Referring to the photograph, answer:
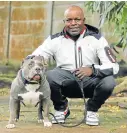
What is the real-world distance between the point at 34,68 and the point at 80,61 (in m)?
0.55

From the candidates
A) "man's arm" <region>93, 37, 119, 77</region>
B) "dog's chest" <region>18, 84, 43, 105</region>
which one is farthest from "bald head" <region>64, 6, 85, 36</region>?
"dog's chest" <region>18, 84, 43, 105</region>

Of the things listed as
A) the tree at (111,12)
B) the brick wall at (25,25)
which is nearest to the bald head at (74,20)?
the tree at (111,12)

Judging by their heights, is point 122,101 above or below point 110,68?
below

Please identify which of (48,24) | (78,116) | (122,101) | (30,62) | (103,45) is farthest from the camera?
(48,24)

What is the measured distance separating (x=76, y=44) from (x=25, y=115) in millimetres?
1132

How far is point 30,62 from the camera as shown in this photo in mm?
4094

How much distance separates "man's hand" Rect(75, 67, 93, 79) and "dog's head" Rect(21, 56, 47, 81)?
1.00ft

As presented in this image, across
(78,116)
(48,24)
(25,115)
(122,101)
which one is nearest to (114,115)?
(78,116)

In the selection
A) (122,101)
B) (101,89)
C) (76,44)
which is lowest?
(122,101)

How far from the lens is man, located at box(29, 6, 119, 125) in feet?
14.2

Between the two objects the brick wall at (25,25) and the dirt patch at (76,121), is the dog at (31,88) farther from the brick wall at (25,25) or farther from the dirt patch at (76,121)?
the brick wall at (25,25)

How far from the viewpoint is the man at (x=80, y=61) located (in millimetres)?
4336

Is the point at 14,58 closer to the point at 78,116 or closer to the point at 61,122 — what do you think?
the point at 78,116

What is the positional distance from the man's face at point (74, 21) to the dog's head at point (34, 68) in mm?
423
